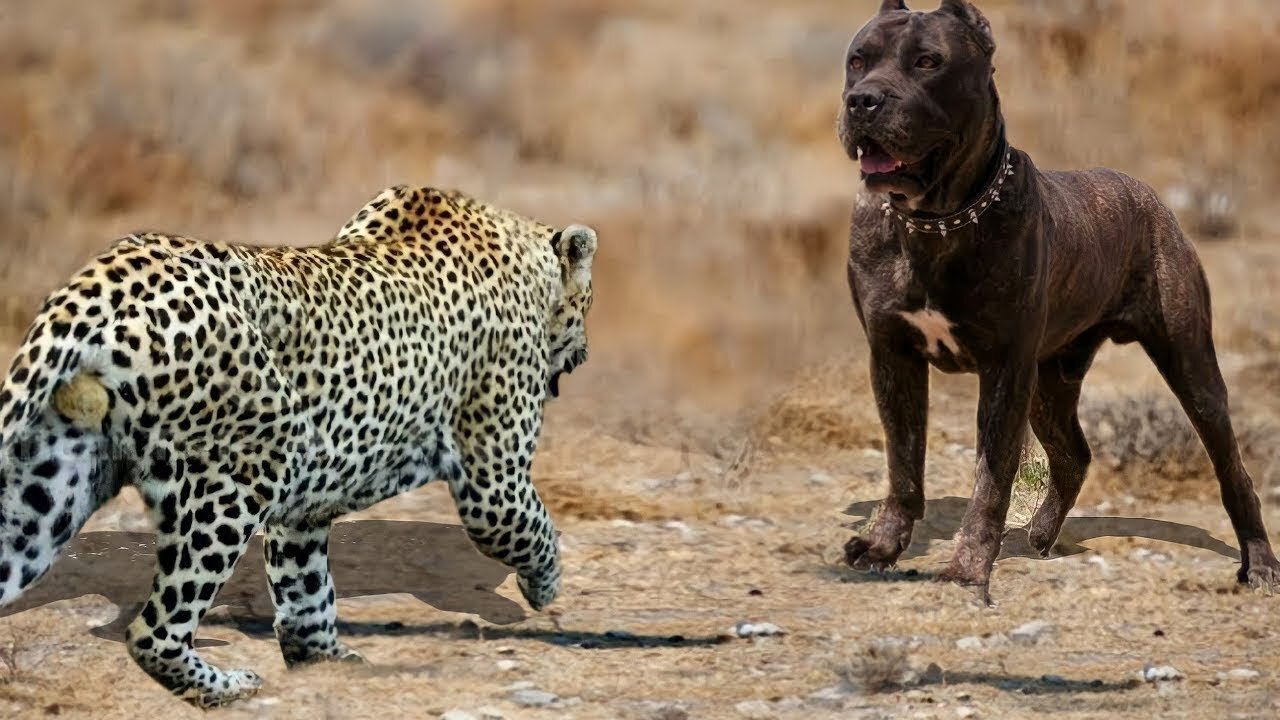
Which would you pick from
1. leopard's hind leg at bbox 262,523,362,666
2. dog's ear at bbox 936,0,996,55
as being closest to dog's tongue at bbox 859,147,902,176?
dog's ear at bbox 936,0,996,55

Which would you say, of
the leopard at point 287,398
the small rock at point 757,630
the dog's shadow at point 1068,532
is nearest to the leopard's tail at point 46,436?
the leopard at point 287,398

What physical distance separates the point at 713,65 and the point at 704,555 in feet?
24.2

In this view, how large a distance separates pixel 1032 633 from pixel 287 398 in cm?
314

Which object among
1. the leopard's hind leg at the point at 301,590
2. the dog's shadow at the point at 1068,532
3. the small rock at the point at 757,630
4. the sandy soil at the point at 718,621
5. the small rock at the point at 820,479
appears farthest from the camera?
the small rock at the point at 820,479

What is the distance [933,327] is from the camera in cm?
711

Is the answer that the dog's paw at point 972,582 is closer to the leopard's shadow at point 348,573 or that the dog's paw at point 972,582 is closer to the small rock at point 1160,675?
the small rock at point 1160,675

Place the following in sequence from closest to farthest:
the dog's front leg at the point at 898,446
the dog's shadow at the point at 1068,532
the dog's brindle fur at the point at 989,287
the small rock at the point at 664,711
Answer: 1. the small rock at the point at 664,711
2. the dog's brindle fur at the point at 989,287
3. the dog's front leg at the point at 898,446
4. the dog's shadow at the point at 1068,532

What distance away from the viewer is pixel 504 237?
22.3ft

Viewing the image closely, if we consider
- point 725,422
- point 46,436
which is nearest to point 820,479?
point 725,422

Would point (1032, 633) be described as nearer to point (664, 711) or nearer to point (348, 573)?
point (664, 711)

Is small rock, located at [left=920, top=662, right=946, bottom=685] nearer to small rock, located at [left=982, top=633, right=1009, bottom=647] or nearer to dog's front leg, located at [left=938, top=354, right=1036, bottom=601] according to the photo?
small rock, located at [left=982, top=633, right=1009, bottom=647]

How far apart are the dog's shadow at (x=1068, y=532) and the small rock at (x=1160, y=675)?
5.85 feet

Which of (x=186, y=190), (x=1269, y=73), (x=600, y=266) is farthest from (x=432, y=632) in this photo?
(x=1269, y=73)

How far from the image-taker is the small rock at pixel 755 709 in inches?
235
